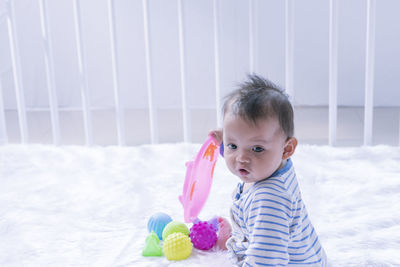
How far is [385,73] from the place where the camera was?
2.29 m

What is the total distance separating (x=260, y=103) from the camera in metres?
0.63

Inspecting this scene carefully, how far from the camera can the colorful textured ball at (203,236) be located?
85cm

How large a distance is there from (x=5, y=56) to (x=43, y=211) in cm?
112

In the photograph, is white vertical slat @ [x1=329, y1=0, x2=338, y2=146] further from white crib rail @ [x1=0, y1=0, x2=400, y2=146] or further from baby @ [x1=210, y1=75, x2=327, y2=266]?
baby @ [x1=210, y1=75, x2=327, y2=266]

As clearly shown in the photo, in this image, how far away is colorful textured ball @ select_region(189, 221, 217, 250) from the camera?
33.4 inches

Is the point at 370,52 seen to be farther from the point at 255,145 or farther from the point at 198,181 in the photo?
the point at 255,145

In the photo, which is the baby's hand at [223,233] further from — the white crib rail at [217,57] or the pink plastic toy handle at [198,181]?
the white crib rail at [217,57]

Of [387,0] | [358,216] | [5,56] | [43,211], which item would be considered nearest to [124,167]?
[43,211]

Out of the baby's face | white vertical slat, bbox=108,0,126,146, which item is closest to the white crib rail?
white vertical slat, bbox=108,0,126,146

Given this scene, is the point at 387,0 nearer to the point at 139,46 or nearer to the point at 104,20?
the point at 139,46

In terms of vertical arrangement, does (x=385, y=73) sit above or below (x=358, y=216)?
above

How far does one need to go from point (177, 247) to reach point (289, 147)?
28 centimetres

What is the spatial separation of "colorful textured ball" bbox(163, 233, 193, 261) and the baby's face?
22cm

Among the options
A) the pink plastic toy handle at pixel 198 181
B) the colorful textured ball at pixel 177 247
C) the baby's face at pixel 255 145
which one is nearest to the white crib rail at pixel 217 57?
the pink plastic toy handle at pixel 198 181
